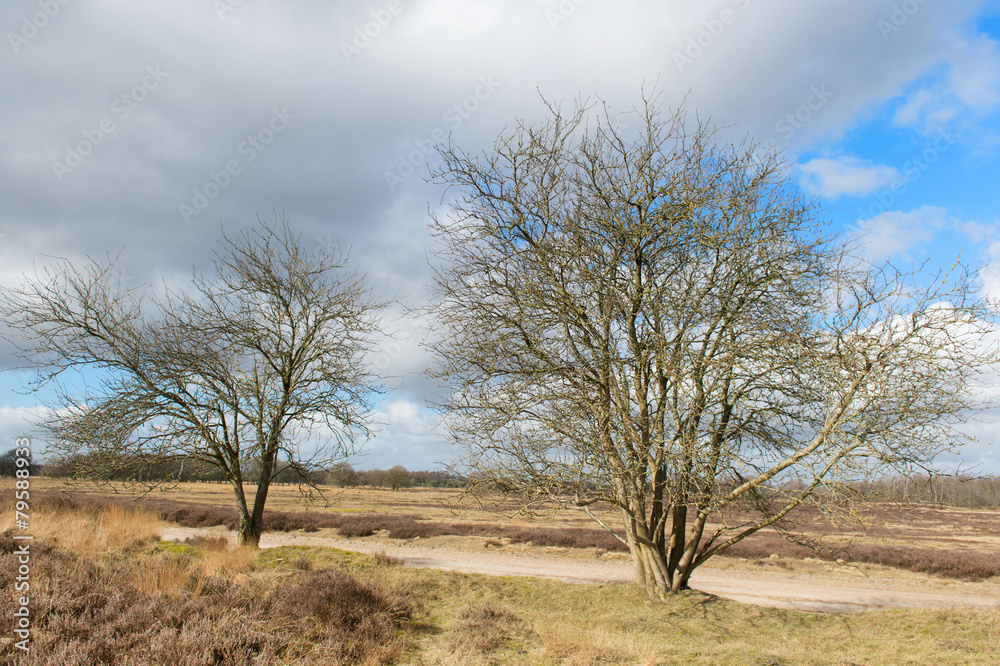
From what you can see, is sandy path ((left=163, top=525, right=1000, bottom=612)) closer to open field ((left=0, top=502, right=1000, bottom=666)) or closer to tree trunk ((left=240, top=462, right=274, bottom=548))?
tree trunk ((left=240, top=462, right=274, bottom=548))

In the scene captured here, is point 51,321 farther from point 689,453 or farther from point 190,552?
point 689,453

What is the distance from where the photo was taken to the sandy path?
15453 mm

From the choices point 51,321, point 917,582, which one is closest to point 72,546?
point 51,321

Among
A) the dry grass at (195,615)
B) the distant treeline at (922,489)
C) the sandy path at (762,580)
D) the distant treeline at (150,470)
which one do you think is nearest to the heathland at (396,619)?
the dry grass at (195,615)

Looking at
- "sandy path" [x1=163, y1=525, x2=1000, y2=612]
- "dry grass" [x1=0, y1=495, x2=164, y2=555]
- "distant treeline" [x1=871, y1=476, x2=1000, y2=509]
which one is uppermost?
"distant treeline" [x1=871, y1=476, x2=1000, y2=509]

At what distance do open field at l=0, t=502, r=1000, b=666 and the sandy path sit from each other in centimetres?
624

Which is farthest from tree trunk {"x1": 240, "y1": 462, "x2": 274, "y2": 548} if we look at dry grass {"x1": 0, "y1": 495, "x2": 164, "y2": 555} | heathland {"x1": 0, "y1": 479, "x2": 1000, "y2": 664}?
dry grass {"x1": 0, "y1": 495, "x2": 164, "y2": 555}

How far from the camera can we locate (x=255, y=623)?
5.65m

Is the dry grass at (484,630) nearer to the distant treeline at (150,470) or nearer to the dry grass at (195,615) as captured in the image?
the dry grass at (195,615)

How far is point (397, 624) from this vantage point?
719 centimetres

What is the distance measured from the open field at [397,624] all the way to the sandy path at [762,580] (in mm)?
6244

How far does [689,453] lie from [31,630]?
6971mm

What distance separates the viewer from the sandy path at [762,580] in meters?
15.5

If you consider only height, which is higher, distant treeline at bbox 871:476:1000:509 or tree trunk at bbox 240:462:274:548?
distant treeline at bbox 871:476:1000:509
